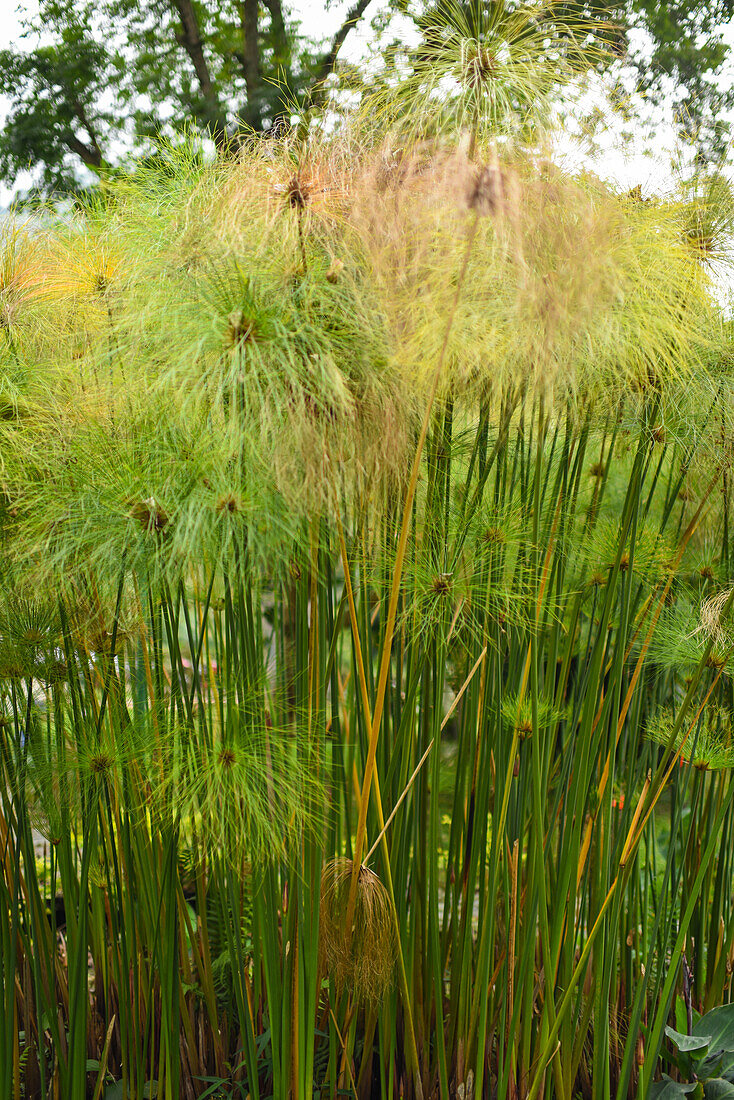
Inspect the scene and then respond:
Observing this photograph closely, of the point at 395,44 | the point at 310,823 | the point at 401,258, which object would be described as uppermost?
the point at 395,44

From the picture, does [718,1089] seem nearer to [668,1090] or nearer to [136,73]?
[668,1090]

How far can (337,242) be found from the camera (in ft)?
3.72

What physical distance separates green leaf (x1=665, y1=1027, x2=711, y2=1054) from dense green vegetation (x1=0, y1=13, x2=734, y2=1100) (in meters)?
0.07

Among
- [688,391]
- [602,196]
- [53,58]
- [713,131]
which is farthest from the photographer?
[53,58]

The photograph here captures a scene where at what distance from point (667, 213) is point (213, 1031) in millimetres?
1618

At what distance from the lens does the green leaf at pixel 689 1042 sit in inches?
62.9

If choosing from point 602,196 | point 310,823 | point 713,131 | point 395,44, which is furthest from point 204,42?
point 310,823

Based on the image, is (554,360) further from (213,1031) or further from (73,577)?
(213,1031)

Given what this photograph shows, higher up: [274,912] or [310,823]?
[310,823]

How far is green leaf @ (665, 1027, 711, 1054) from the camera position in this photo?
5.24 feet

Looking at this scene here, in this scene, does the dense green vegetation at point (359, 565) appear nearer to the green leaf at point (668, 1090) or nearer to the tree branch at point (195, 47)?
the green leaf at point (668, 1090)

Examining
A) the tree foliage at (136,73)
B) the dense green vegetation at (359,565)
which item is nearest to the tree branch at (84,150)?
the tree foliage at (136,73)

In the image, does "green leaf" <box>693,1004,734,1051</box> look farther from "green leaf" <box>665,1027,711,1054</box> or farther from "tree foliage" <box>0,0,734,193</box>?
"tree foliage" <box>0,0,734,193</box>

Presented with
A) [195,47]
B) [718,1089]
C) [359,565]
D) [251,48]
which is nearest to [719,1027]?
[718,1089]
